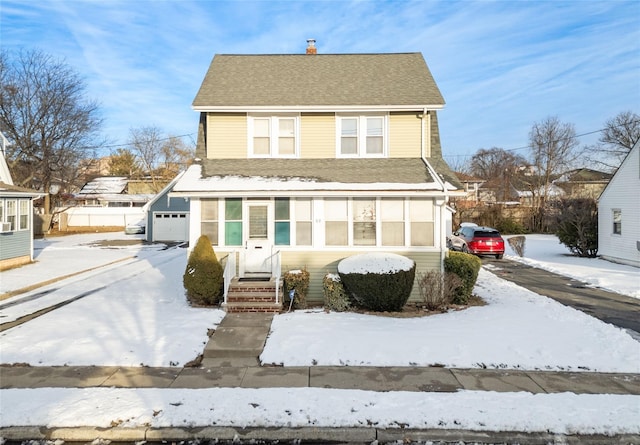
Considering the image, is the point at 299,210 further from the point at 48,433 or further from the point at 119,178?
the point at 119,178

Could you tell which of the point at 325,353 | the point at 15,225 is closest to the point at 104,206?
the point at 15,225

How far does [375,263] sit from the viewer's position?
9.77 m

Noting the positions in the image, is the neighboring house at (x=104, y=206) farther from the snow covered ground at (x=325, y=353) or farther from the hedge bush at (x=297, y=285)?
the hedge bush at (x=297, y=285)

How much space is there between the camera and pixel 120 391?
561cm

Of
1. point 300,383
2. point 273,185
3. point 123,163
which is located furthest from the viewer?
point 123,163

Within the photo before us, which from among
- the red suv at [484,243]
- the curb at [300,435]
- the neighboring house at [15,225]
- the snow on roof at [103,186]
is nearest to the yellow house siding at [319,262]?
the curb at [300,435]

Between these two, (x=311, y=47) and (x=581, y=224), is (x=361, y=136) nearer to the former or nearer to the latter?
(x=311, y=47)

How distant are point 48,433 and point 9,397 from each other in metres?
1.34

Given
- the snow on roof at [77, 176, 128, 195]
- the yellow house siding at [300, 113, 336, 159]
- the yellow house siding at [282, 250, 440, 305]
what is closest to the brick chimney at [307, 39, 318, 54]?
the yellow house siding at [300, 113, 336, 159]

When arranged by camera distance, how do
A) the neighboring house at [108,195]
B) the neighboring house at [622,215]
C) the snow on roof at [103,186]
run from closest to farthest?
the neighboring house at [622,215] → the neighboring house at [108,195] → the snow on roof at [103,186]

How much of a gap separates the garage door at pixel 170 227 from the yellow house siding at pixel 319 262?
22432 millimetres

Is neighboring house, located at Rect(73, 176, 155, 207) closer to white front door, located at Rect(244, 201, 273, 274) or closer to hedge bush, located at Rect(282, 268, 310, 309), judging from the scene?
white front door, located at Rect(244, 201, 273, 274)

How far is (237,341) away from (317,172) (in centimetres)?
574

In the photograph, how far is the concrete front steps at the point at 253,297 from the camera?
979cm
